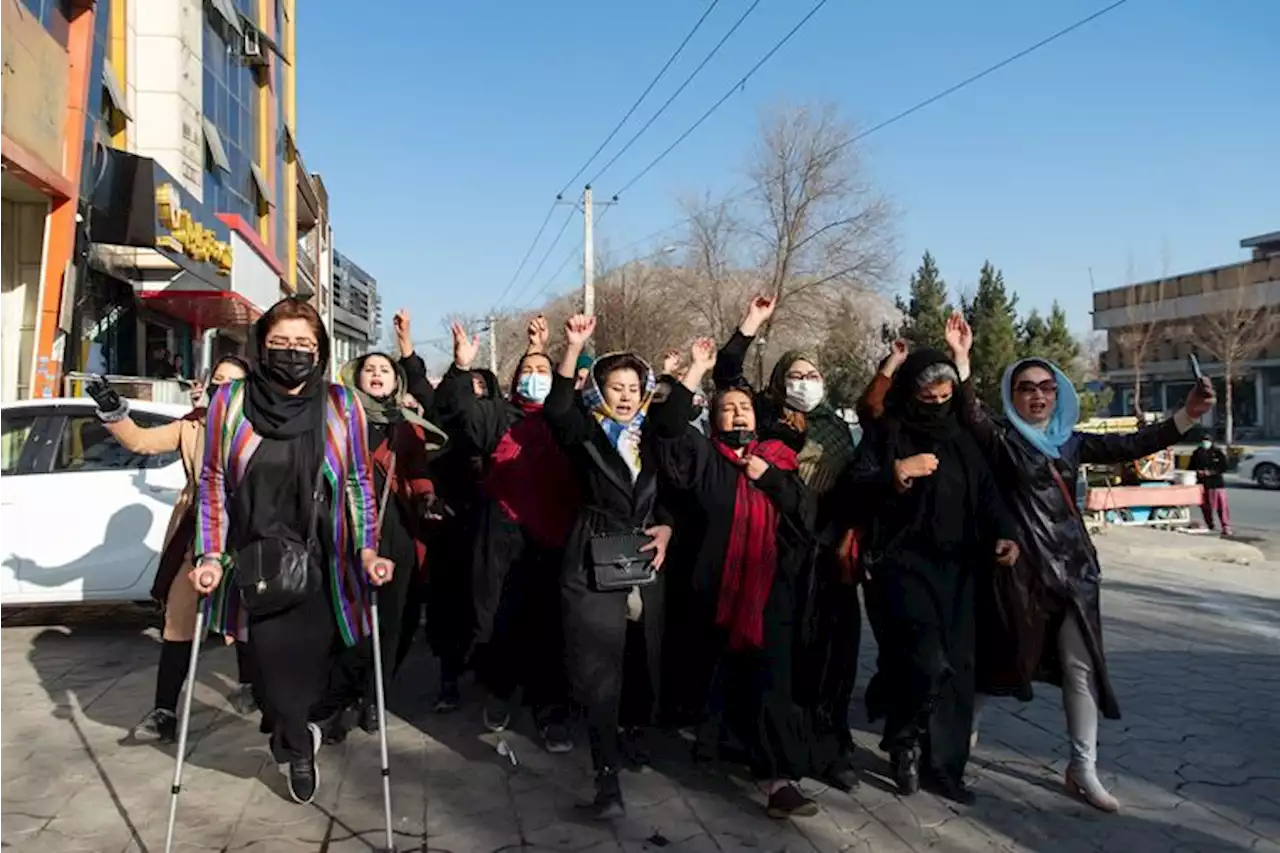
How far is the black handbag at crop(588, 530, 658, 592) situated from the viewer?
154 inches

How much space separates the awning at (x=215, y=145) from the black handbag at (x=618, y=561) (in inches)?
700

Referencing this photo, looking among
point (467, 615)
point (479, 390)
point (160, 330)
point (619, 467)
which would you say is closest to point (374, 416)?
point (479, 390)

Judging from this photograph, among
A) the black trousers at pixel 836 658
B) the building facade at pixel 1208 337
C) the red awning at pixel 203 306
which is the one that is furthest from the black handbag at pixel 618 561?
the building facade at pixel 1208 337

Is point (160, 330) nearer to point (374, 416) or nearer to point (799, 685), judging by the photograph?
point (374, 416)

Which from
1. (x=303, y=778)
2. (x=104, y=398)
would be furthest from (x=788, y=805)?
Result: (x=104, y=398)

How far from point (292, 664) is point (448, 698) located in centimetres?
162

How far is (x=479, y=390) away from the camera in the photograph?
5.36m

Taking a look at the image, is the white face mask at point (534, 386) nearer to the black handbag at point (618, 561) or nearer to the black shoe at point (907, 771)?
the black handbag at point (618, 561)

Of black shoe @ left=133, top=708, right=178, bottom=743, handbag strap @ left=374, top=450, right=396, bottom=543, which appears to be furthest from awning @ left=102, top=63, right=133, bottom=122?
black shoe @ left=133, top=708, right=178, bottom=743

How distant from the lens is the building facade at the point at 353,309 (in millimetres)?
60750

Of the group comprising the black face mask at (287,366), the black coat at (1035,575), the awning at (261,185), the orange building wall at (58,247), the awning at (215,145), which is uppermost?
the awning at (261,185)

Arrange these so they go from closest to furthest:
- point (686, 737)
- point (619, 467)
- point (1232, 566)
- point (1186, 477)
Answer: point (619, 467) → point (686, 737) → point (1232, 566) → point (1186, 477)

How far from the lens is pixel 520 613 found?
4922mm

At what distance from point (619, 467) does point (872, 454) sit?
1.08 m
